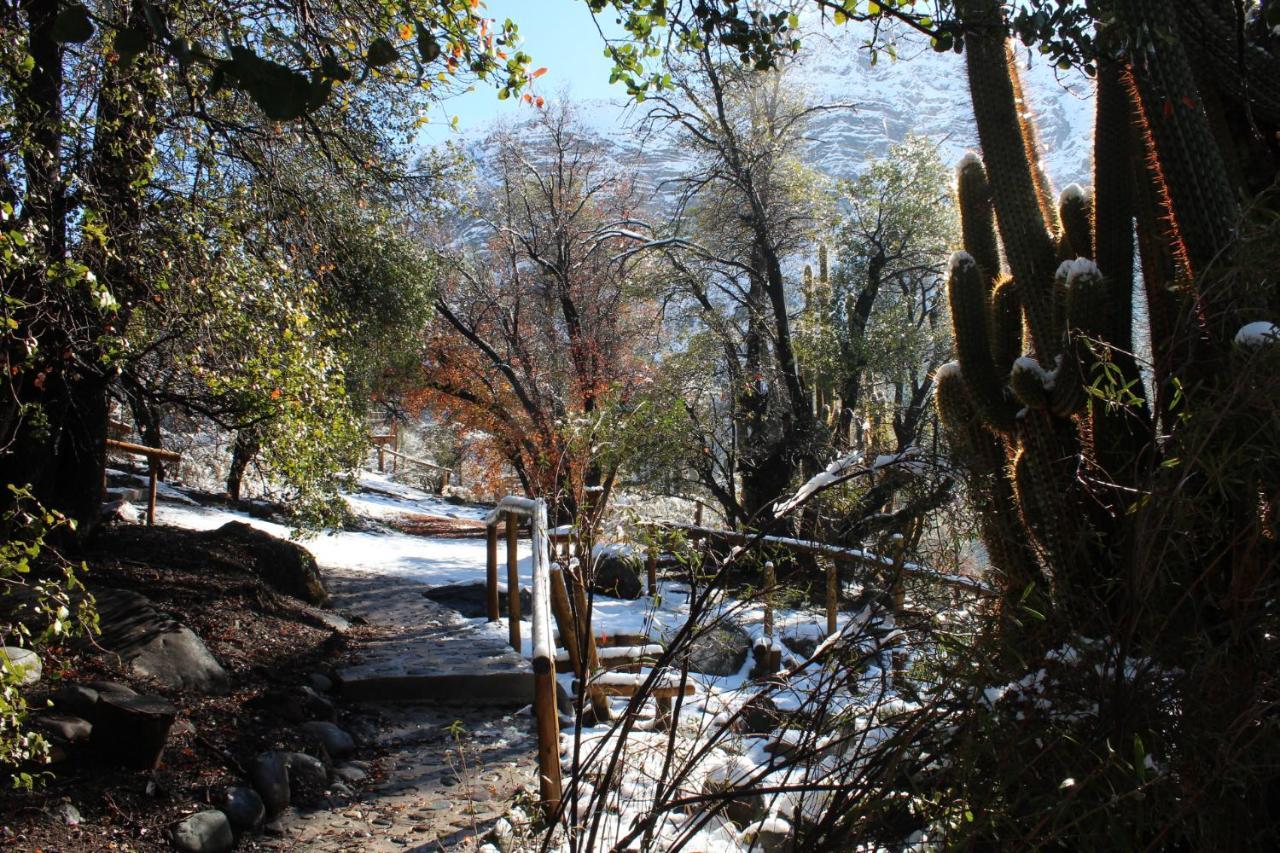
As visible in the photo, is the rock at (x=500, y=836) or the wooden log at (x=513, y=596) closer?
the rock at (x=500, y=836)

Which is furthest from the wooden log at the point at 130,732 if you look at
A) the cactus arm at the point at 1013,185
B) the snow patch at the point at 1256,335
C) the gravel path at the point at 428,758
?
the cactus arm at the point at 1013,185

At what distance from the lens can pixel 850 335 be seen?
1505cm

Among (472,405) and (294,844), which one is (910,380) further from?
(294,844)

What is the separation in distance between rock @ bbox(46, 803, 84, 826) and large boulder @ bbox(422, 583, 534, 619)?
17.3ft

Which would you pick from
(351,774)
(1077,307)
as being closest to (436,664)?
(351,774)

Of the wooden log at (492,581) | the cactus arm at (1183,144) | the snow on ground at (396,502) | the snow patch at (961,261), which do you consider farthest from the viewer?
the snow on ground at (396,502)

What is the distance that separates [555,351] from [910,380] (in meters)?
6.43

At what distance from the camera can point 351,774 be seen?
432 centimetres

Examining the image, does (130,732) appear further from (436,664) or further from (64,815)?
(436,664)

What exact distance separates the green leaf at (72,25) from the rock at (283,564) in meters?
7.04

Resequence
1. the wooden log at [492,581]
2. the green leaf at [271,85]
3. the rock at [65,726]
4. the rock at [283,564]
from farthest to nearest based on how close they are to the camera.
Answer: the rock at [283,564], the wooden log at [492,581], the rock at [65,726], the green leaf at [271,85]

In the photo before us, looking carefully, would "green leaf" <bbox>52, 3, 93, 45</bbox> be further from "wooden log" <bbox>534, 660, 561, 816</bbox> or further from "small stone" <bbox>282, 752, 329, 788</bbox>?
"small stone" <bbox>282, 752, 329, 788</bbox>

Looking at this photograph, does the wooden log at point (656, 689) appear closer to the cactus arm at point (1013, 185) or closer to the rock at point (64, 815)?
the rock at point (64, 815)

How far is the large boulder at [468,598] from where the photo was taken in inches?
344
